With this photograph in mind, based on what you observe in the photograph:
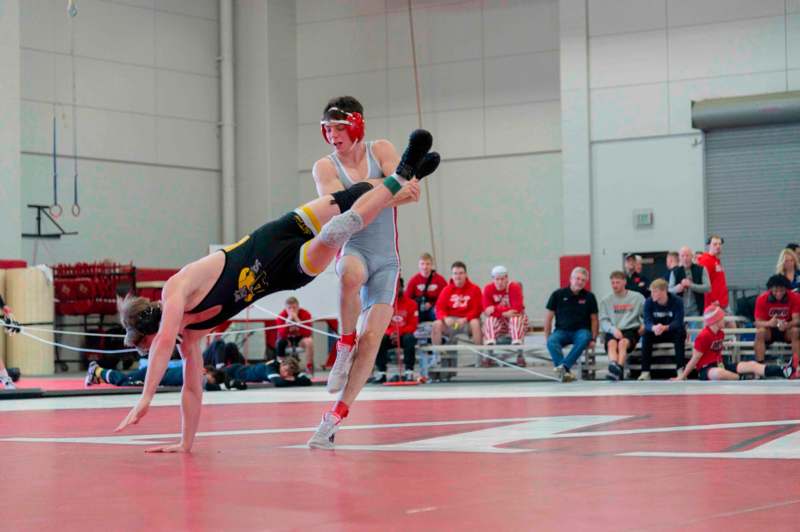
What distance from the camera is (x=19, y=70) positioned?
57.3 feet

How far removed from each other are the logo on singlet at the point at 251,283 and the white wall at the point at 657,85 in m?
12.9

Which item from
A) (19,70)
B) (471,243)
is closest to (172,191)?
(19,70)

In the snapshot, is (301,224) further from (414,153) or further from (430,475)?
(430,475)

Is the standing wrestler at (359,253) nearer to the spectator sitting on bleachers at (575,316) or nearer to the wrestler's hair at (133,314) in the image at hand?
the wrestler's hair at (133,314)

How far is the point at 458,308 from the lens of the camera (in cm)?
1430

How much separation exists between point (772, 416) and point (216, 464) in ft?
10.4

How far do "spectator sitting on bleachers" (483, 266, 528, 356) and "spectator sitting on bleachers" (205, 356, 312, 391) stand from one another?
2317 mm

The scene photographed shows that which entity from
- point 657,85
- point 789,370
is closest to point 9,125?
point 657,85

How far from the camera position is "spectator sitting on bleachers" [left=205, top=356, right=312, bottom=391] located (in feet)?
40.4

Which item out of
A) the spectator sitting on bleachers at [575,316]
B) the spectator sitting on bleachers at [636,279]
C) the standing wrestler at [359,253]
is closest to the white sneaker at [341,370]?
the standing wrestler at [359,253]

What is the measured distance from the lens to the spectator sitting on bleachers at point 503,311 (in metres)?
13.7

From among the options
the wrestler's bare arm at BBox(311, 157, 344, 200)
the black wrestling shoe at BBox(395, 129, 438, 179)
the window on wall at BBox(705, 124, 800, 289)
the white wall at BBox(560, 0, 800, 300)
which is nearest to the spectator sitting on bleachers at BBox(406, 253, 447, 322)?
the white wall at BBox(560, 0, 800, 300)

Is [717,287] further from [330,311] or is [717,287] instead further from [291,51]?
[291,51]

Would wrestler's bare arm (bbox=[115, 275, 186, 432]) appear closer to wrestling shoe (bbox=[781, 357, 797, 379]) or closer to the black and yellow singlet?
the black and yellow singlet
